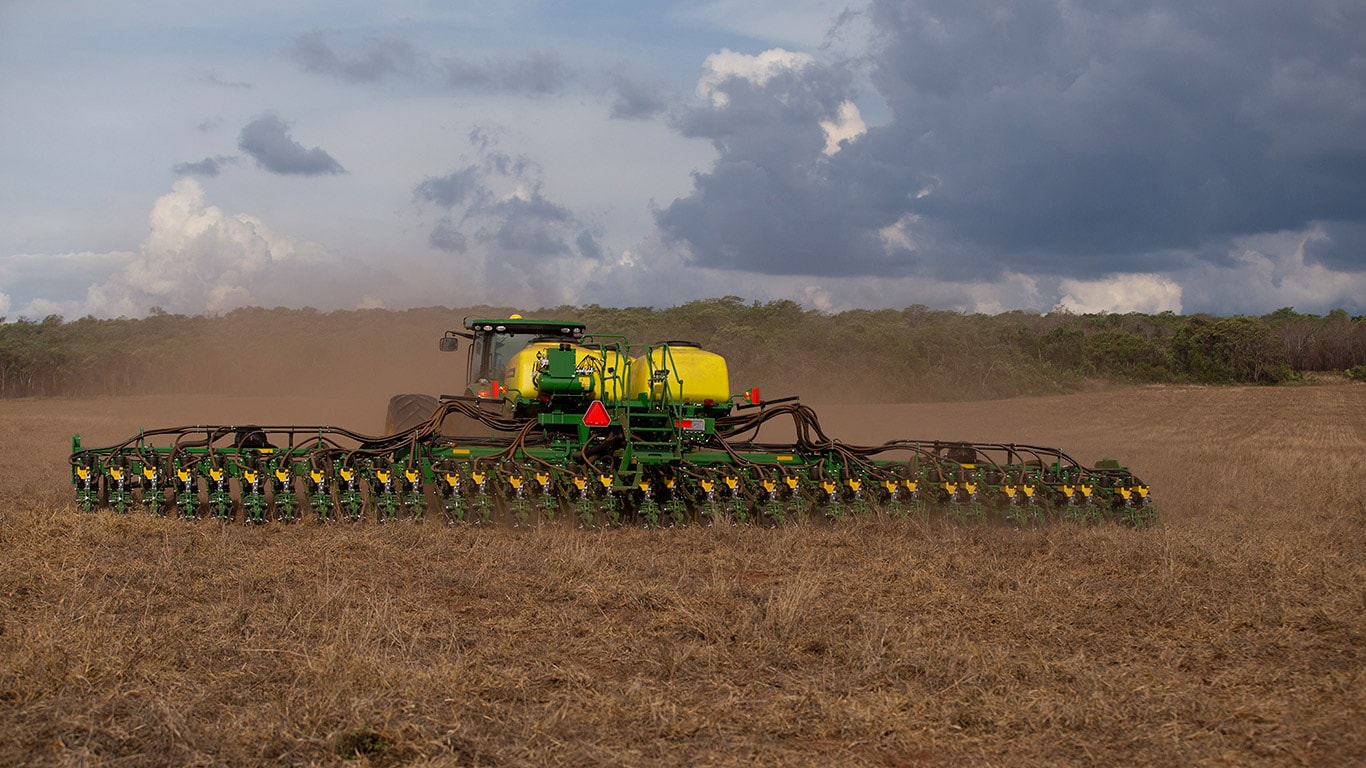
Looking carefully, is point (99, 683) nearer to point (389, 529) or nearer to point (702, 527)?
point (389, 529)

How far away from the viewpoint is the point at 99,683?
5.20 metres

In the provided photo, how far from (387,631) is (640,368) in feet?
18.8

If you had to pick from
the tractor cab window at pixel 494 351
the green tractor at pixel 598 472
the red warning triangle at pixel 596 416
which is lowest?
the green tractor at pixel 598 472

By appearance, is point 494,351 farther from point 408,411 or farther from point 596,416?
point 596,416

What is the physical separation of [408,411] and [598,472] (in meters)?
3.82

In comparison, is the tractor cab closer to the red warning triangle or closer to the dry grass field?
the red warning triangle

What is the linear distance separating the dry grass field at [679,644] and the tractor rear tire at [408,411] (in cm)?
325

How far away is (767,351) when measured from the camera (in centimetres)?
3662

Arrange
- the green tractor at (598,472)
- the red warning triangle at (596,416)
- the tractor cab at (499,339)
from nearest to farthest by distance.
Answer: the green tractor at (598,472)
the red warning triangle at (596,416)
the tractor cab at (499,339)

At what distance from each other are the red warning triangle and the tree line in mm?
20614

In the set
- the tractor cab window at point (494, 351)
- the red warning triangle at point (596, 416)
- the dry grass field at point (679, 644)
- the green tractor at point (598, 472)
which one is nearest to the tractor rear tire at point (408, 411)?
the tractor cab window at point (494, 351)

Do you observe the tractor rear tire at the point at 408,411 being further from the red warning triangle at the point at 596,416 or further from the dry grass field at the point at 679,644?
the dry grass field at the point at 679,644

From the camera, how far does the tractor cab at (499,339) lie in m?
13.8

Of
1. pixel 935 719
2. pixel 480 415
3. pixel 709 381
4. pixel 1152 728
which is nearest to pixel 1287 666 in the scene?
pixel 1152 728
